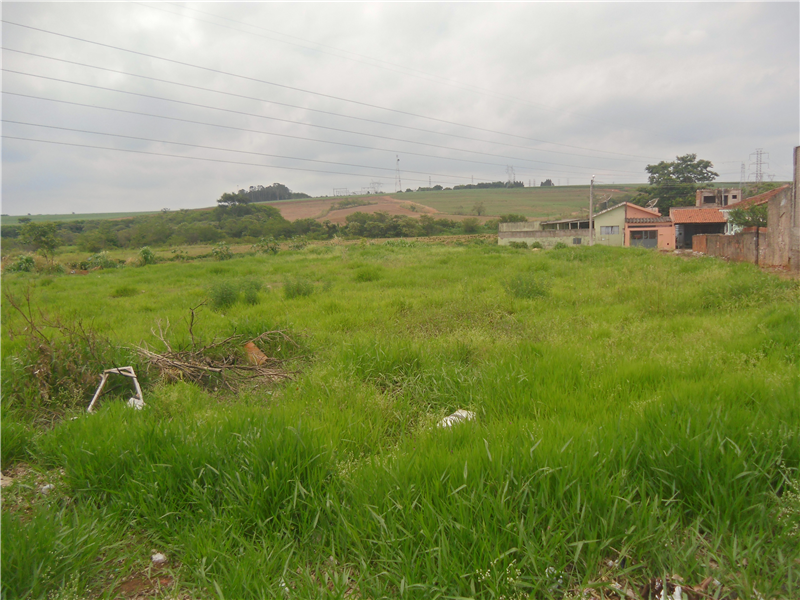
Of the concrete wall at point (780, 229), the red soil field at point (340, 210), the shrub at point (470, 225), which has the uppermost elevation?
the red soil field at point (340, 210)

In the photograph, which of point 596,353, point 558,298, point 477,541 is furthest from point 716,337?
point 477,541

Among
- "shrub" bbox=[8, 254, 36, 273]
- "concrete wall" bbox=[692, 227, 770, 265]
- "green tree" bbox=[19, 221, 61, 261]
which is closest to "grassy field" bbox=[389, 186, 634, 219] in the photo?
"green tree" bbox=[19, 221, 61, 261]

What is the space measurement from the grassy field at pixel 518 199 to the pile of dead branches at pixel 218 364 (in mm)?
84577

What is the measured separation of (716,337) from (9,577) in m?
6.05

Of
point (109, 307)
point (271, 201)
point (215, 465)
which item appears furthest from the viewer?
point (271, 201)

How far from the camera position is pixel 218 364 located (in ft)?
15.6

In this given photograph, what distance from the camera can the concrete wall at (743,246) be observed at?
10.4 m

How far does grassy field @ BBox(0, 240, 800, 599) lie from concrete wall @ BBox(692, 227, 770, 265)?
794 cm

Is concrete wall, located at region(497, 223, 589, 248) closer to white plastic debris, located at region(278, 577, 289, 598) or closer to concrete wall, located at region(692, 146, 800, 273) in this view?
concrete wall, located at region(692, 146, 800, 273)

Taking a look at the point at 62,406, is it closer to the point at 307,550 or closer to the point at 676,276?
the point at 307,550


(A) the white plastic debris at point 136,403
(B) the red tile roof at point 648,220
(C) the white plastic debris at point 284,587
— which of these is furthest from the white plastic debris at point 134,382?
(B) the red tile roof at point 648,220

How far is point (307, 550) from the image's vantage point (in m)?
2.04

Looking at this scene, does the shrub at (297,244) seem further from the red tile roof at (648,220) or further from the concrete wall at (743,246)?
the red tile roof at (648,220)

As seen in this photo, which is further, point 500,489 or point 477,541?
point 500,489
